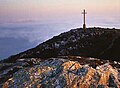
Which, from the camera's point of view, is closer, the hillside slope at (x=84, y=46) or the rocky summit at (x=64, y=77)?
the rocky summit at (x=64, y=77)

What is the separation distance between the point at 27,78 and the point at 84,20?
58.5 m

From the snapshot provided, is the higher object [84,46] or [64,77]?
[64,77]

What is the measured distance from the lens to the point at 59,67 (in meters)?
42.2

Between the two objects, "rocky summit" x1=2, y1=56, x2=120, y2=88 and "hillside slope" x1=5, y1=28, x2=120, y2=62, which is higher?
"rocky summit" x1=2, y1=56, x2=120, y2=88

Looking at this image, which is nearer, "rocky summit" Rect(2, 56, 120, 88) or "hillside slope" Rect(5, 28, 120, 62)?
"rocky summit" Rect(2, 56, 120, 88)

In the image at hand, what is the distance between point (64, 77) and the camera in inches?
1574

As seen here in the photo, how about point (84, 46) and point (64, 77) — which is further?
point (84, 46)

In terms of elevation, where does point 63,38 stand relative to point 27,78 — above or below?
below

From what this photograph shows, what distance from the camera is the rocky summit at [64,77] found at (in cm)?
3931

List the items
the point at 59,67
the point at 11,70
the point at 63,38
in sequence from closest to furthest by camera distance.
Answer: the point at 59,67 → the point at 11,70 → the point at 63,38

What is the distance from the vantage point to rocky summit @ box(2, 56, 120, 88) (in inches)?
1548

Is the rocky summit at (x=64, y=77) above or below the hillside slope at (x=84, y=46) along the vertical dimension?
above

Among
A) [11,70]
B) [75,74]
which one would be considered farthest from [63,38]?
[75,74]

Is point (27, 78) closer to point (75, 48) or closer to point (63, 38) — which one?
point (75, 48)
